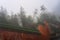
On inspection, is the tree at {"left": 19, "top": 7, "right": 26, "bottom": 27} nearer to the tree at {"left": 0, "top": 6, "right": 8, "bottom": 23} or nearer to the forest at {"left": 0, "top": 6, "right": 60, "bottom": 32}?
the forest at {"left": 0, "top": 6, "right": 60, "bottom": 32}

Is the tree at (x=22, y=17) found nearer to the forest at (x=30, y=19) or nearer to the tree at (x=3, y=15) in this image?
the forest at (x=30, y=19)

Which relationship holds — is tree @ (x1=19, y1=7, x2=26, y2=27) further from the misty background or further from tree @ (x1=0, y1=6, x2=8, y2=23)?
tree @ (x1=0, y1=6, x2=8, y2=23)

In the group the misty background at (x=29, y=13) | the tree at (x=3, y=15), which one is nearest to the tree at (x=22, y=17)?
the misty background at (x=29, y=13)

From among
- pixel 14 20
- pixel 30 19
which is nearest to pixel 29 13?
pixel 30 19

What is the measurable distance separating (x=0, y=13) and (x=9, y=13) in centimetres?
8

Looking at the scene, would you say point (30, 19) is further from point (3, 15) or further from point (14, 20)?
point (3, 15)

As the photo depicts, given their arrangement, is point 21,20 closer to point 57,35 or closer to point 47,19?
point 47,19

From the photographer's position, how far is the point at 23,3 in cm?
128

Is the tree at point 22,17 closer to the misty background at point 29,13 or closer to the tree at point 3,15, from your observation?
the misty background at point 29,13

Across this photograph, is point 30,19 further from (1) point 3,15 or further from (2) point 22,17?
(1) point 3,15

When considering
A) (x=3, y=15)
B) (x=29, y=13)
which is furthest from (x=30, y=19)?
(x=3, y=15)

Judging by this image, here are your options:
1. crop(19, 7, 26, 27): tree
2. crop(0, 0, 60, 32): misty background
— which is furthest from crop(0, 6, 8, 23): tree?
crop(19, 7, 26, 27): tree

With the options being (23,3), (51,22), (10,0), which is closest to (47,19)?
(51,22)

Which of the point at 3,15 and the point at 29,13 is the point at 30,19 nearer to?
the point at 29,13
